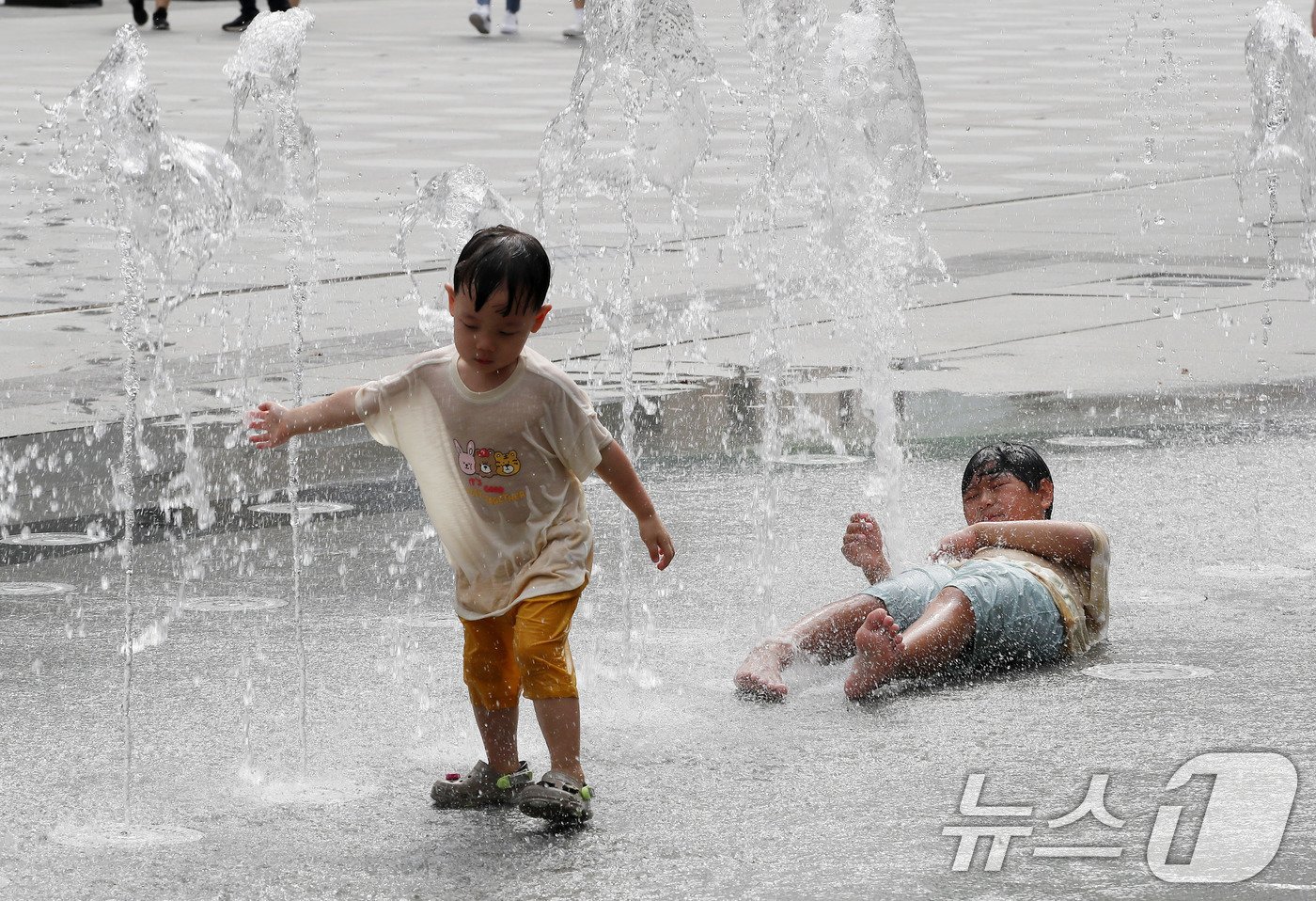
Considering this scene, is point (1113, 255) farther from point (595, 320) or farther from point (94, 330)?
point (94, 330)

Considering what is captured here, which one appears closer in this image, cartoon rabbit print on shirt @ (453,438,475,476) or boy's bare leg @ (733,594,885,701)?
cartoon rabbit print on shirt @ (453,438,475,476)

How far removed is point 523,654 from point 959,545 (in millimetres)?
1525

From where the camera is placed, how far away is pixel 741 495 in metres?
6.69

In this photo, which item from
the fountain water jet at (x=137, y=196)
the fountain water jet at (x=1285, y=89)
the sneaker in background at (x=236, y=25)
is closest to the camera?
the fountain water jet at (x=137, y=196)

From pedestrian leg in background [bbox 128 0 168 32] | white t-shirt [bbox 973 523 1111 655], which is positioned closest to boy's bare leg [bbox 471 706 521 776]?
white t-shirt [bbox 973 523 1111 655]

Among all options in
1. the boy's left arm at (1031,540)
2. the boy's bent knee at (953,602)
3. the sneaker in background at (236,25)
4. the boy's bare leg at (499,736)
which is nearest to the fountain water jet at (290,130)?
the boy's bare leg at (499,736)

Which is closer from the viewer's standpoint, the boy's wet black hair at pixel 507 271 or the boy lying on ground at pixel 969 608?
the boy's wet black hair at pixel 507 271

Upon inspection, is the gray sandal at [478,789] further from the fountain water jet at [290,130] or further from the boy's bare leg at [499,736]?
the fountain water jet at [290,130]

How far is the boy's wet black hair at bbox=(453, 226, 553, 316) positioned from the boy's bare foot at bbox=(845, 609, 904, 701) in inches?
45.5

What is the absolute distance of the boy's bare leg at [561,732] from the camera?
13.0 ft

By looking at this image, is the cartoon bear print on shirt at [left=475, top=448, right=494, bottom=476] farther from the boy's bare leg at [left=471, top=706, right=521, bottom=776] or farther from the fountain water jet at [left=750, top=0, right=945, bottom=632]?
the fountain water jet at [left=750, top=0, right=945, bottom=632]

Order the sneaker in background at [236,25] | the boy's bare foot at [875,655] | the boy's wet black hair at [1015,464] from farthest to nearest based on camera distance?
the sneaker in background at [236,25] < the boy's wet black hair at [1015,464] < the boy's bare foot at [875,655]

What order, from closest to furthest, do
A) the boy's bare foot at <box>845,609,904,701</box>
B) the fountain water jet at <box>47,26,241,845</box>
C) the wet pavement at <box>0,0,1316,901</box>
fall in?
the wet pavement at <box>0,0,1316,901</box>
the boy's bare foot at <box>845,609,904,701</box>
the fountain water jet at <box>47,26,241,845</box>

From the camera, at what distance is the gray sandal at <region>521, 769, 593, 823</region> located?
151 inches
